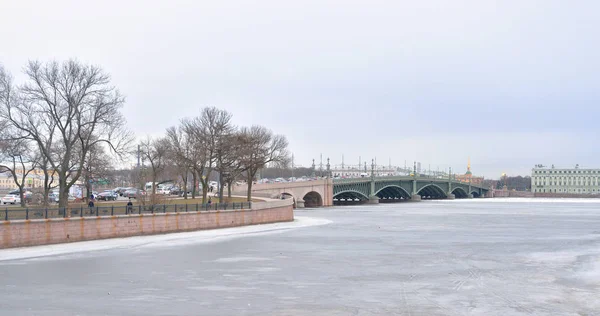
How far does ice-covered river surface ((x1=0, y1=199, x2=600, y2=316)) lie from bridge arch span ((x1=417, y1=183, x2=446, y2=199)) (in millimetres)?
122190

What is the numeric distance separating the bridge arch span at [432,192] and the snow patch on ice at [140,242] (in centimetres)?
11126

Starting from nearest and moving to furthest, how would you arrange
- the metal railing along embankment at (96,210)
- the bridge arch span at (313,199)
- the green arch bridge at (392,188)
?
the metal railing along embankment at (96,210) → the bridge arch span at (313,199) → the green arch bridge at (392,188)

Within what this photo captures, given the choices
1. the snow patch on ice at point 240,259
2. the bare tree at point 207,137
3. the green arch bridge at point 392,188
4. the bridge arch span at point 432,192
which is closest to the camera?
the snow patch on ice at point 240,259

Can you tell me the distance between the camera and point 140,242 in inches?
1702

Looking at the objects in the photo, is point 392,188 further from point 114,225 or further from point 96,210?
point 96,210

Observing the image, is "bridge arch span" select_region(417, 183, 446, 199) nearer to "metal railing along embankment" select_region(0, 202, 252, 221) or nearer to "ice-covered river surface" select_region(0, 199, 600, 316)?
"metal railing along embankment" select_region(0, 202, 252, 221)

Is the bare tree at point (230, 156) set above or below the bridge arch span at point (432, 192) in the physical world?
above

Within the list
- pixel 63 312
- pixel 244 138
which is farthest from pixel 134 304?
pixel 244 138

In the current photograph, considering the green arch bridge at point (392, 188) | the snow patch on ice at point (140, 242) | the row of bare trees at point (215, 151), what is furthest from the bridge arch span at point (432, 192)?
the snow patch on ice at point (140, 242)

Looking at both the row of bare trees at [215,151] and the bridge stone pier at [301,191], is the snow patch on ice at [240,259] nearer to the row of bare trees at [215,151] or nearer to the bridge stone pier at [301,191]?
the row of bare trees at [215,151]

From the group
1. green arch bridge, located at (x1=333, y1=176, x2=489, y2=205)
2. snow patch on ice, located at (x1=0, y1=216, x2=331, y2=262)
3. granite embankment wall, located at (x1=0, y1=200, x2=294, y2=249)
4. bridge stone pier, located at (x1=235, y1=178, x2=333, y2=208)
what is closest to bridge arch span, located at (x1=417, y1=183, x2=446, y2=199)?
green arch bridge, located at (x1=333, y1=176, x2=489, y2=205)

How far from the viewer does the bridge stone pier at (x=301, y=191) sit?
104 metres

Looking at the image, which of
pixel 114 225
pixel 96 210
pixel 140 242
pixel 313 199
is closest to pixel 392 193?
pixel 313 199

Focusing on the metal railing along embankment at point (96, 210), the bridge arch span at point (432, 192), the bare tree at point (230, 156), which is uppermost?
the bare tree at point (230, 156)
